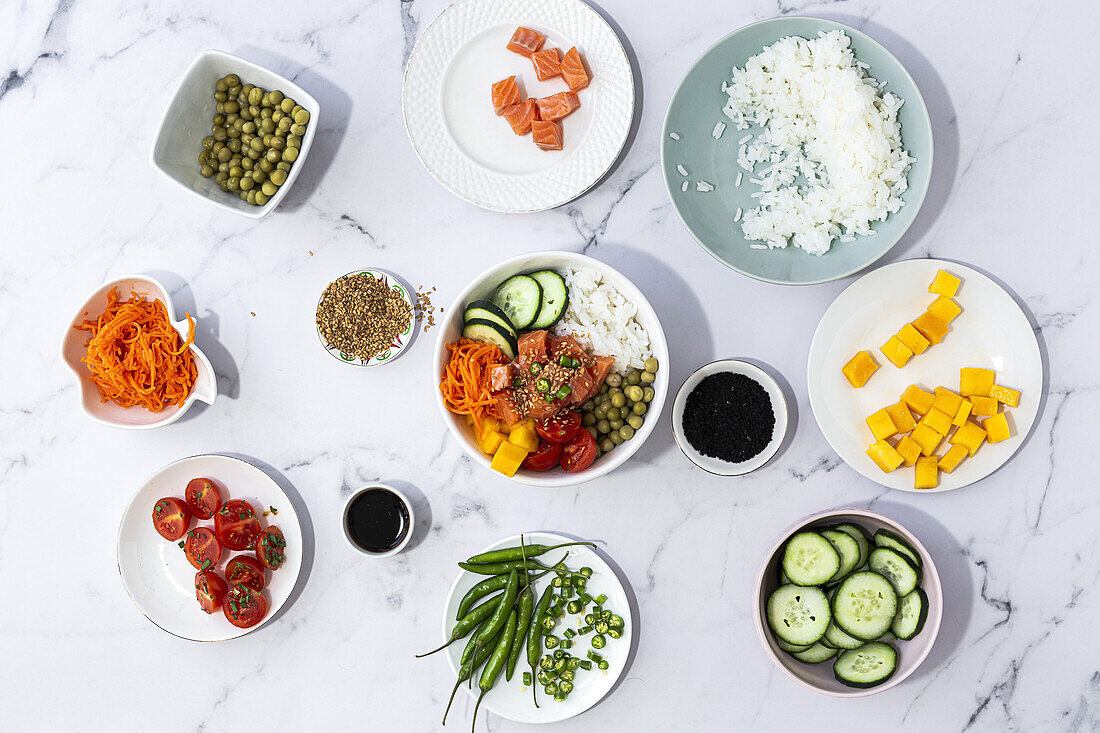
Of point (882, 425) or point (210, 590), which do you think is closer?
point (882, 425)

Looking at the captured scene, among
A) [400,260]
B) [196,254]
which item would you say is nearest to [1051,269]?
[400,260]

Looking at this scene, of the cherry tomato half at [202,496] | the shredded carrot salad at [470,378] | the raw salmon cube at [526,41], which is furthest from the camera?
the cherry tomato half at [202,496]

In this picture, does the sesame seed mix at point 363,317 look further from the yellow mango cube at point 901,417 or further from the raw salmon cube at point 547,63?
Answer: the yellow mango cube at point 901,417

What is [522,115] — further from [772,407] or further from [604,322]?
[772,407]

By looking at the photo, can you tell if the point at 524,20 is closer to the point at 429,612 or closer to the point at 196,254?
the point at 196,254

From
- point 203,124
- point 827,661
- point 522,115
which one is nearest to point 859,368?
point 827,661

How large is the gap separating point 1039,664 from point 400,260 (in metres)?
2.46

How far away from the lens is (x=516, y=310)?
2.33 m

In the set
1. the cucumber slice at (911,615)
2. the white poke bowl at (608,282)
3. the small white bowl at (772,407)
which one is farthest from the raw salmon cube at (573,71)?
the cucumber slice at (911,615)

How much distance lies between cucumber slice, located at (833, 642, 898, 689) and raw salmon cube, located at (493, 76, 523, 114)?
2.01 m

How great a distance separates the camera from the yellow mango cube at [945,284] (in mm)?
2295

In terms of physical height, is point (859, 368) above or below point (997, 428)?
below

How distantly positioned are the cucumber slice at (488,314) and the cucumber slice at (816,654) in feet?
4.37

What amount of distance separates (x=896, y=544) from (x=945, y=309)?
73 cm
